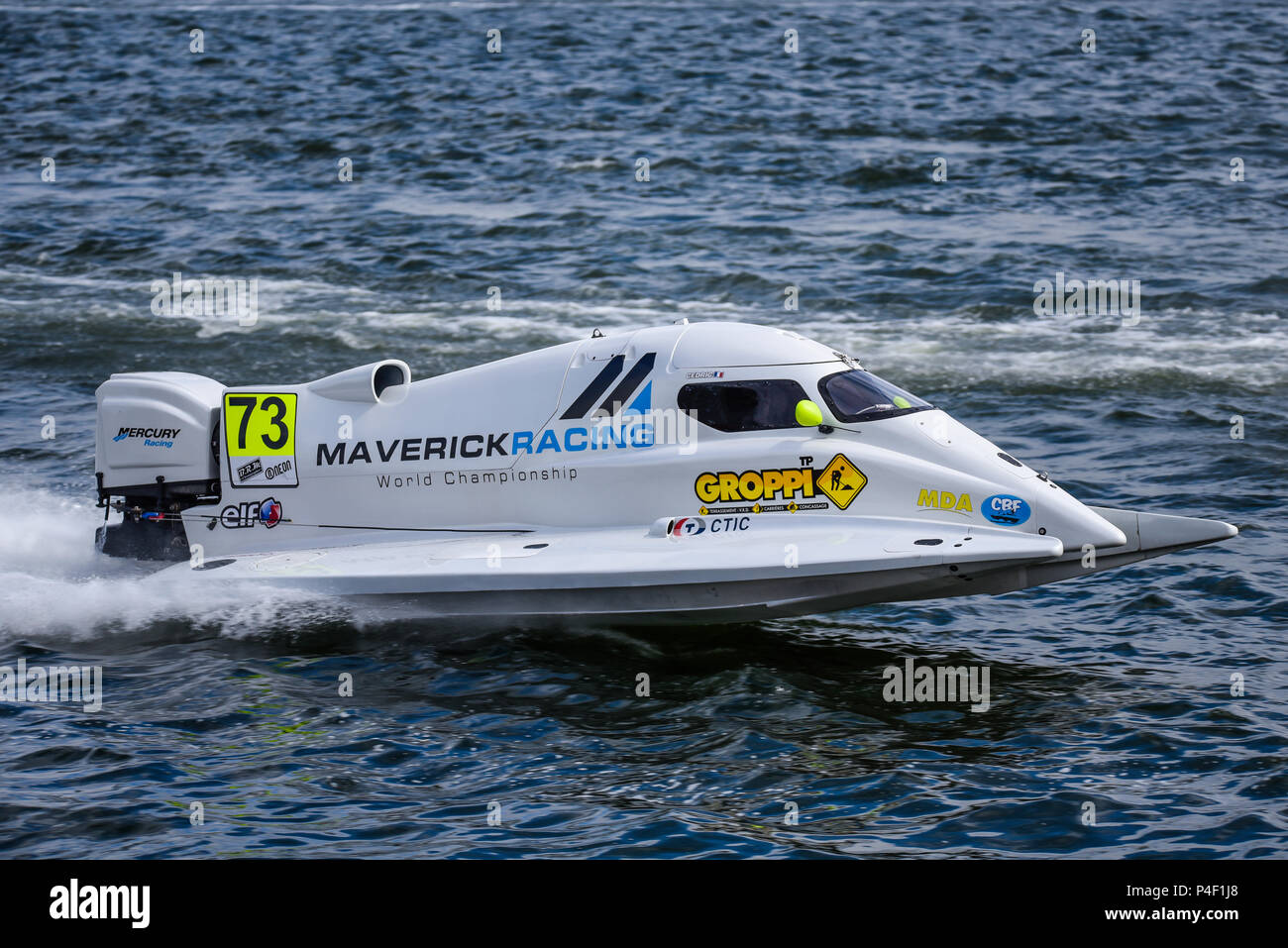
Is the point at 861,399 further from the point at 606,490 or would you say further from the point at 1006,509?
the point at 606,490

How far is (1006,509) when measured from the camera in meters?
11.4

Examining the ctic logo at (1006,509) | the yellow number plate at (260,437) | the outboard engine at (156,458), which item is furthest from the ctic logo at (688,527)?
the outboard engine at (156,458)

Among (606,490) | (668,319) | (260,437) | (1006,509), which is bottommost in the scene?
(1006,509)

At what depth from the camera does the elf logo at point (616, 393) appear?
1217 cm

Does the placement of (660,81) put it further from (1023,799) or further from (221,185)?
(1023,799)

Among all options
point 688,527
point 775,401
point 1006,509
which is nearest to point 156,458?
point 688,527

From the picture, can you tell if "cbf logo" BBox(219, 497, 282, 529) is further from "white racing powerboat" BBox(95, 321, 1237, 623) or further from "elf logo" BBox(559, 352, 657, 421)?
"elf logo" BBox(559, 352, 657, 421)

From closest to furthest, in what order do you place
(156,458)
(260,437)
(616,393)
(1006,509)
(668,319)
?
(1006,509) < (616,393) < (260,437) < (156,458) < (668,319)

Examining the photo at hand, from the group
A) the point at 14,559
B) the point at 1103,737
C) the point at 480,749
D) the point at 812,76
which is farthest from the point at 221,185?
the point at 1103,737

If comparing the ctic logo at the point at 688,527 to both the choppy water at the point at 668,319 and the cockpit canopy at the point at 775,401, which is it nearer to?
the cockpit canopy at the point at 775,401

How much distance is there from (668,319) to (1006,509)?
10982mm

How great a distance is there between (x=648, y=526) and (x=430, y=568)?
184 centimetres

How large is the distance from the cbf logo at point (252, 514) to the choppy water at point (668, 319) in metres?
0.82

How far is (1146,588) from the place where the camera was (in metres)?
13.6
